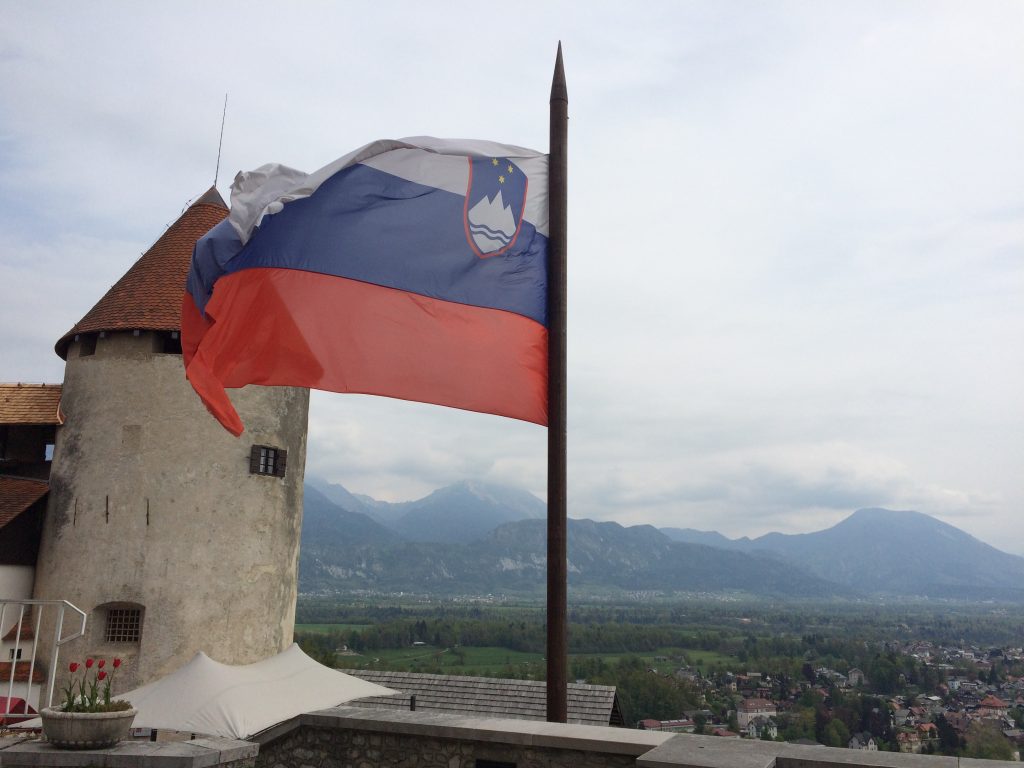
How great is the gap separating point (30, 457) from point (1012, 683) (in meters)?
90.8

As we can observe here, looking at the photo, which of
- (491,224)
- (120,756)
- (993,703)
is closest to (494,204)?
(491,224)

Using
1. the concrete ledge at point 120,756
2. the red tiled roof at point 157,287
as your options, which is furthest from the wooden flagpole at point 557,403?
the red tiled roof at point 157,287

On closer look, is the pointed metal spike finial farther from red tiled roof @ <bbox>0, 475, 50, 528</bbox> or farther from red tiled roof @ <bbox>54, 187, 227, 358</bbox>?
red tiled roof @ <bbox>0, 475, 50, 528</bbox>

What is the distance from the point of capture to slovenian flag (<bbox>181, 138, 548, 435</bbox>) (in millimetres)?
7180

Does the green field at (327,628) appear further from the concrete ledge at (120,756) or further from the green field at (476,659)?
the concrete ledge at (120,756)

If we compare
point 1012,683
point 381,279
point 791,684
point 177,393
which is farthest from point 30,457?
point 1012,683

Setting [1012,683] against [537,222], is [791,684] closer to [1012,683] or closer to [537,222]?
[1012,683]

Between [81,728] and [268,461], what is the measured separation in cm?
1189

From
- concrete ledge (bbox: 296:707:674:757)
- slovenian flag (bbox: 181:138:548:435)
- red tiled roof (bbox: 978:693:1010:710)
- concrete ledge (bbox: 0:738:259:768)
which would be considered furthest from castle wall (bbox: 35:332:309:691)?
red tiled roof (bbox: 978:693:1010:710)

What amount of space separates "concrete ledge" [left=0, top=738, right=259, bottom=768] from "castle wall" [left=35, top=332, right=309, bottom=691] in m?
10.6

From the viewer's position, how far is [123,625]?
16094 mm

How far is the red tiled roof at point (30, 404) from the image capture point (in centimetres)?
1750

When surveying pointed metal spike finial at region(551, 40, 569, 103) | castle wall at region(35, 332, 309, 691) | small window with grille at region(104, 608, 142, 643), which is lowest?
small window with grille at region(104, 608, 142, 643)

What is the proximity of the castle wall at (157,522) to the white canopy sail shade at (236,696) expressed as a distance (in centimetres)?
360
